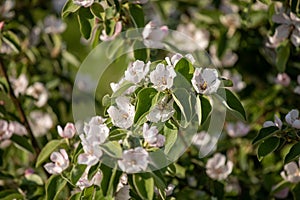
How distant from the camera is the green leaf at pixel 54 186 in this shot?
1.43m

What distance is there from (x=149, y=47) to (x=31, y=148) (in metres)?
0.47

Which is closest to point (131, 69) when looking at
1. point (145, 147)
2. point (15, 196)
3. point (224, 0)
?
point (145, 147)

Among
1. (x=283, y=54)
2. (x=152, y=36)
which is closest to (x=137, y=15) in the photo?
(x=152, y=36)

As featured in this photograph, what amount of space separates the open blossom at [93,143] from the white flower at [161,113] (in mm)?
96

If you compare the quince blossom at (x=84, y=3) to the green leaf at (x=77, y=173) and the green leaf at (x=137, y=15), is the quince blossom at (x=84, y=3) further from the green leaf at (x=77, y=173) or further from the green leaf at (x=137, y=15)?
the green leaf at (x=77, y=173)

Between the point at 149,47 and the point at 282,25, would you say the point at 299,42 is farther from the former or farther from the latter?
the point at 149,47

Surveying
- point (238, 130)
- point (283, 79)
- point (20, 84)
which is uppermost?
point (20, 84)

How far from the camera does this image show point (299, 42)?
1.72 meters

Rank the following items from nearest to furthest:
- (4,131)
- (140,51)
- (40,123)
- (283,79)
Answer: (140,51) → (4,131) → (283,79) → (40,123)

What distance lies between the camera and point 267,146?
1.41 m

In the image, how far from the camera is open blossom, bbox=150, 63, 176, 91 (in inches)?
47.8

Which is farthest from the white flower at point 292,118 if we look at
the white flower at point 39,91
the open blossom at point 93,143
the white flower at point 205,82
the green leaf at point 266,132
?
the white flower at point 39,91

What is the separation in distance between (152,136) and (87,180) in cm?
18

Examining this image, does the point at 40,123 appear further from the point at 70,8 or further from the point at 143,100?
the point at 143,100
